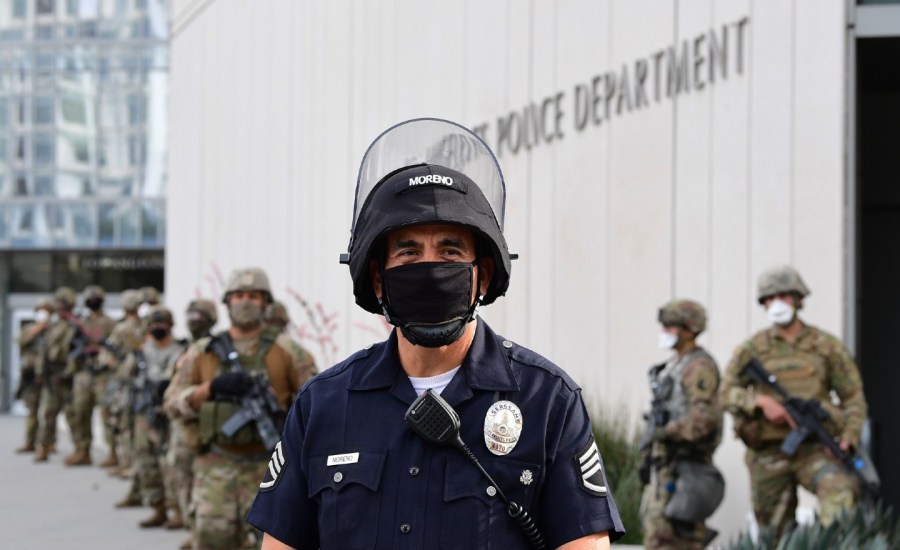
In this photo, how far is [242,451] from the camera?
24.0 ft

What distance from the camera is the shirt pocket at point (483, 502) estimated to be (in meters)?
2.33

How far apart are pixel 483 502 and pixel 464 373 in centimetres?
25

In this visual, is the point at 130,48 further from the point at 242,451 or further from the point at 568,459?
the point at 568,459

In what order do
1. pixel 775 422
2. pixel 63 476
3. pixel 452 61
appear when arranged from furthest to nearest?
pixel 63 476 < pixel 452 61 < pixel 775 422

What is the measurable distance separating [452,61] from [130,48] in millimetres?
21153

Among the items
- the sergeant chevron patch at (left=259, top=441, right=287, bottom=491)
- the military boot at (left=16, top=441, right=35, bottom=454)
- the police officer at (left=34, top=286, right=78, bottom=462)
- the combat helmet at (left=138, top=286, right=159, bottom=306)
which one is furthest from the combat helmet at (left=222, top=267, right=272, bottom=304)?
the military boot at (left=16, top=441, right=35, bottom=454)

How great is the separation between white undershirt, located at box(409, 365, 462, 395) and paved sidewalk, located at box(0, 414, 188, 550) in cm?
824

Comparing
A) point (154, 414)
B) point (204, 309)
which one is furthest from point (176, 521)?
point (204, 309)

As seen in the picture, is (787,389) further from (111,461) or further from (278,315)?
(111,461)

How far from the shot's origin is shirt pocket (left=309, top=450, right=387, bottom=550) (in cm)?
238

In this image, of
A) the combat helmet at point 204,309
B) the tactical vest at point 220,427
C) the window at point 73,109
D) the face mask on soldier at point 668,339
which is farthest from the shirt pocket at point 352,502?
the window at point 73,109

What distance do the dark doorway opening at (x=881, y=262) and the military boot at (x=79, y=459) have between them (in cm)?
1034

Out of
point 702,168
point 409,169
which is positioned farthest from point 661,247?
point 409,169

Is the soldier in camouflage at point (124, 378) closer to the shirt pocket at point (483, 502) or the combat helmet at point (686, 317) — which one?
the combat helmet at point (686, 317)
